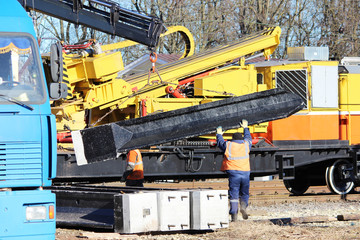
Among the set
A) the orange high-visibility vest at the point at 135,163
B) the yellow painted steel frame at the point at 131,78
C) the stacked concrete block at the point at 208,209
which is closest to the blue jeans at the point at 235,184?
the stacked concrete block at the point at 208,209

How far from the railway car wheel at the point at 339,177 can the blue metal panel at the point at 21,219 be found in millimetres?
10700

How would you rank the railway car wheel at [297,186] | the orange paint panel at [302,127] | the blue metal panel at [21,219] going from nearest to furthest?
the blue metal panel at [21,219], the orange paint panel at [302,127], the railway car wheel at [297,186]

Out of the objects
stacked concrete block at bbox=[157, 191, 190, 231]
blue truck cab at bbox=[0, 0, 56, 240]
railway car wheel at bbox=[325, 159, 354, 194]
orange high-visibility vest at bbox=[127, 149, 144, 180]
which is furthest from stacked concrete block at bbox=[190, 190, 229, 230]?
railway car wheel at bbox=[325, 159, 354, 194]

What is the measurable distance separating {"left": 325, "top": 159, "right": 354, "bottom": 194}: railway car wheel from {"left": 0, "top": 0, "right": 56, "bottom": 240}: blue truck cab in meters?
10.5

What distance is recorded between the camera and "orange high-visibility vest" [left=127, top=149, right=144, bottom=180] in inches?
496

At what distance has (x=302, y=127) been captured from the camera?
16.3 meters

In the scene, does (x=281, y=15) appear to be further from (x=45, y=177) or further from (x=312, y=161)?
(x=45, y=177)

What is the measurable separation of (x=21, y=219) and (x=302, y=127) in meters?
10.2

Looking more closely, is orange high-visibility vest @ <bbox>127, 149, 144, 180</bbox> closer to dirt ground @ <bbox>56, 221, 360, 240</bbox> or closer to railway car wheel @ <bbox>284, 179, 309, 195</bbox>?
dirt ground @ <bbox>56, 221, 360, 240</bbox>

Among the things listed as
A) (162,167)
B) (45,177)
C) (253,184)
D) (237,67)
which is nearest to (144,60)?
(253,184)

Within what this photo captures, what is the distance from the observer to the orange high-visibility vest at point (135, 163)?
12602 mm

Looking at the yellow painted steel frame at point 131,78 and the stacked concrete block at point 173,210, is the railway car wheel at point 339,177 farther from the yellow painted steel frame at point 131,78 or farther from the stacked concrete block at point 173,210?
the stacked concrete block at point 173,210

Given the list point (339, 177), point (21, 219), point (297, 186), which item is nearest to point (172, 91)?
point (297, 186)

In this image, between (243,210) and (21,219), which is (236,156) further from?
(21,219)
